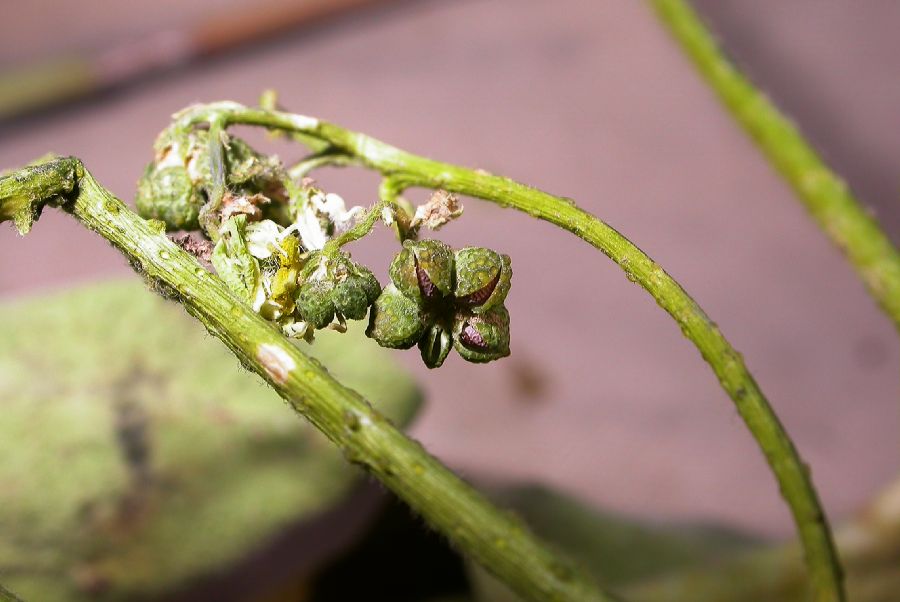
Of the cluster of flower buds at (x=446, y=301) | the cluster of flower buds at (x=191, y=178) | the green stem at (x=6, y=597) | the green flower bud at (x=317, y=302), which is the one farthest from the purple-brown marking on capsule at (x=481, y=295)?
the green stem at (x=6, y=597)

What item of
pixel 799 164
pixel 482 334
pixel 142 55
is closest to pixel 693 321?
pixel 482 334

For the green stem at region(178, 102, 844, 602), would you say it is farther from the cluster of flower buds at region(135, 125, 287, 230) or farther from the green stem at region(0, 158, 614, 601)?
the green stem at region(0, 158, 614, 601)

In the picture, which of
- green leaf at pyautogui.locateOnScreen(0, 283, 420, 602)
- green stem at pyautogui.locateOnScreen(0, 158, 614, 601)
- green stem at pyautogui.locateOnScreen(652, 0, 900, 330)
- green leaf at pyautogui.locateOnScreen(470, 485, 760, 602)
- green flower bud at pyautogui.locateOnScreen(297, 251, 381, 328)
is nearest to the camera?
green stem at pyautogui.locateOnScreen(0, 158, 614, 601)

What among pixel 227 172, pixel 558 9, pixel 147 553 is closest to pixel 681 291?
pixel 227 172

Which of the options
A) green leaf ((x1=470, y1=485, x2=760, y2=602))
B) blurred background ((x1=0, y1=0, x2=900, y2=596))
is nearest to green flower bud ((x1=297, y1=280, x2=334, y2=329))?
green leaf ((x1=470, y1=485, x2=760, y2=602))

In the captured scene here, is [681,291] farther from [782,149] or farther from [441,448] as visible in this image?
[441,448]
